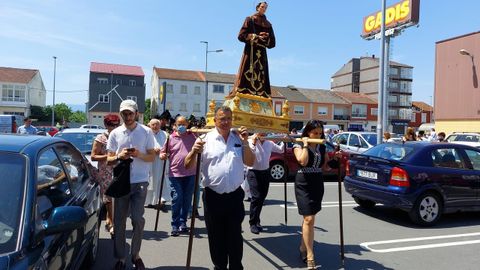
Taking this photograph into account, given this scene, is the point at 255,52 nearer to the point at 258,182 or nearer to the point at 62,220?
the point at 258,182

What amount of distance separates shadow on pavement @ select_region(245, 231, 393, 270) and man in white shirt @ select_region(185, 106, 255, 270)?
1.24 metres

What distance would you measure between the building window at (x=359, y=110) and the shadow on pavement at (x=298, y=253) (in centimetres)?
6311

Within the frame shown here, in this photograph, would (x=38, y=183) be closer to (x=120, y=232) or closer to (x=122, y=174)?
(x=122, y=174)

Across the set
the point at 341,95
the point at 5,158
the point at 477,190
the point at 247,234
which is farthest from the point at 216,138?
the point at 341,95

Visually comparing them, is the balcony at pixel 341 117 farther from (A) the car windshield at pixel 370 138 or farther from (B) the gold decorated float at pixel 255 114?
(B) the gold decorated float at pixel 255 114

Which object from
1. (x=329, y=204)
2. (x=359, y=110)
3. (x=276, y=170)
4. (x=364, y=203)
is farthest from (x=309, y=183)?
(x=359, y=110)

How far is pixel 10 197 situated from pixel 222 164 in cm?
188

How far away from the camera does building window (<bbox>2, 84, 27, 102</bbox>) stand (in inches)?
2154

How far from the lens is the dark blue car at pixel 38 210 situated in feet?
8.34

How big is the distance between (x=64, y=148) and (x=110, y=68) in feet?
191

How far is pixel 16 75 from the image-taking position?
57.0 m

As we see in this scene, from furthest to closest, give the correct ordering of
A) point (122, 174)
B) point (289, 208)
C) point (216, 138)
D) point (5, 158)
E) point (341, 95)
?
point (341, 95)
point (289, 208)
point (122, 174)
point (216, 138)
point (5, 158)

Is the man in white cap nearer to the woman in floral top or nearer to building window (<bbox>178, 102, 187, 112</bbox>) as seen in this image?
the woman in floral top

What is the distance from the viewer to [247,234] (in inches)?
262
